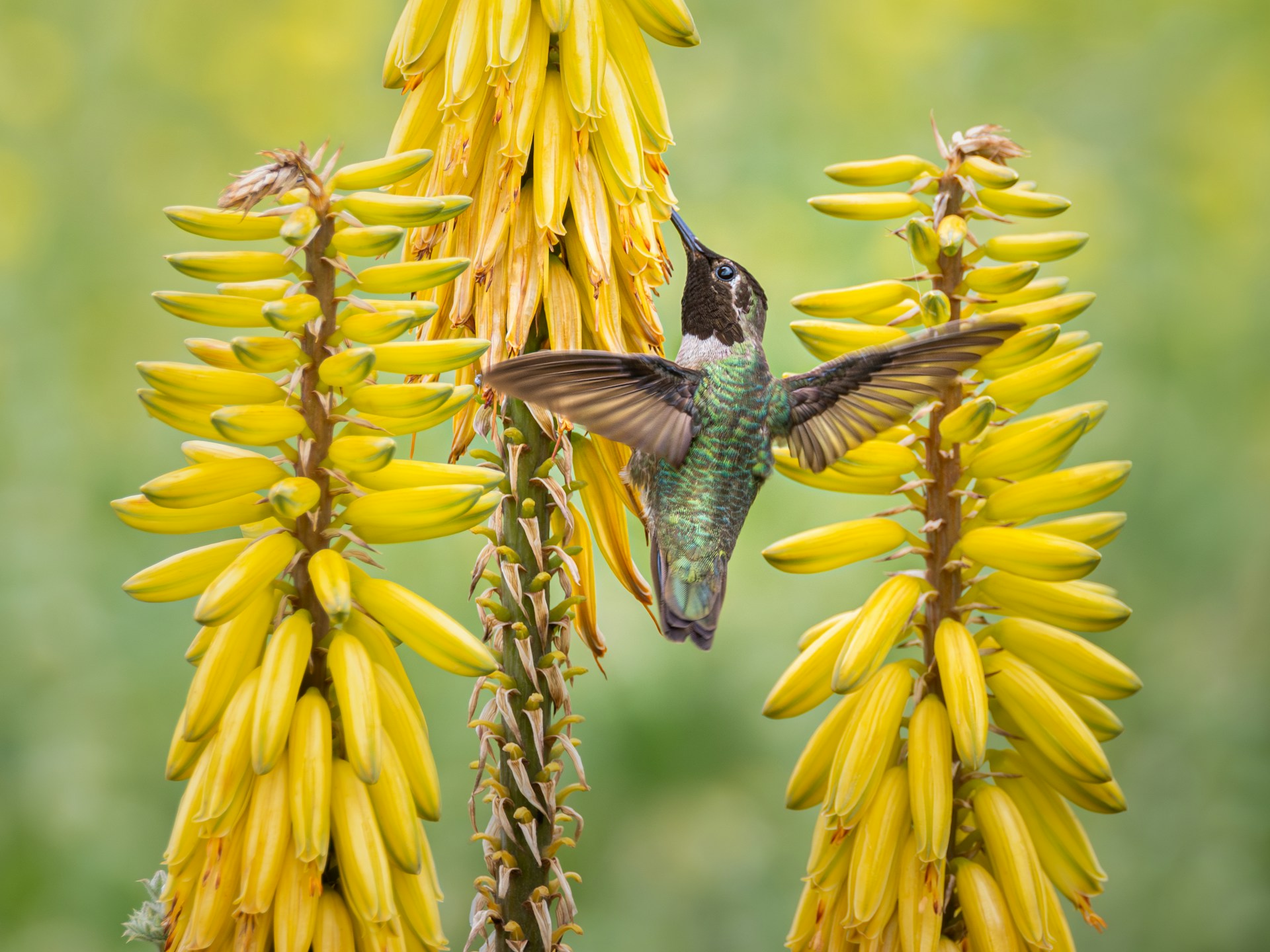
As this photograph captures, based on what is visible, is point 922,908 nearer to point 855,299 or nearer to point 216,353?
point 855,299

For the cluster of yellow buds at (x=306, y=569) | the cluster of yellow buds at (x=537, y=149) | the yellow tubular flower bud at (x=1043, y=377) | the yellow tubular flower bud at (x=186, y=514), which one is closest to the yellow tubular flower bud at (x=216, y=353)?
the cluster of yellow buds at (x=306, y=569)

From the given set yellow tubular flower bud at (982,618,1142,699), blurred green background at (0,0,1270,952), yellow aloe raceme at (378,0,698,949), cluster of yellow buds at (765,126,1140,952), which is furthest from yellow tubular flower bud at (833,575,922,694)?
blurred green background at (0,0,1270,952)

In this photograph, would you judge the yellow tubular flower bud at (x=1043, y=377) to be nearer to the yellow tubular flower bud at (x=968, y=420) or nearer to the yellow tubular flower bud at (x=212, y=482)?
the yellow tubular flower bud at (x=968, y=420)

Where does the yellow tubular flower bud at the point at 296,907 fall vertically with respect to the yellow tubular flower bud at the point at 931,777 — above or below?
below

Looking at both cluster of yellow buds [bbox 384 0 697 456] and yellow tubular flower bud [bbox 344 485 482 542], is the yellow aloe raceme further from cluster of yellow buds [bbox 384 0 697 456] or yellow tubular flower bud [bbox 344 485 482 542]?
yellow tubular flower bud [bbox 344 485 482 542]

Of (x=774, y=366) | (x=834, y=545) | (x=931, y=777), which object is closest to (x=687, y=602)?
(x=834, y=545)

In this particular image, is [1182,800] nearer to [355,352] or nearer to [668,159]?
[668,159]
